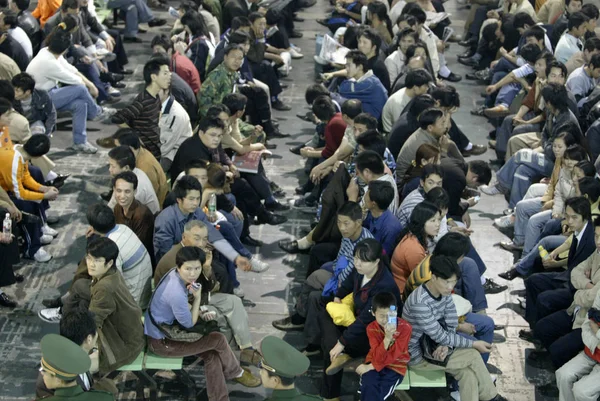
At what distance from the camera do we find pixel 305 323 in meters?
6.85

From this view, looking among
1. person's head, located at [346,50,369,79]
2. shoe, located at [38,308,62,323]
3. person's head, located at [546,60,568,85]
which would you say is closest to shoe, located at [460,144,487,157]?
person's head, located at [546,60,568,85]

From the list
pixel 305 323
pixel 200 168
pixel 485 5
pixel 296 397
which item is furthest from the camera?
pixel 485 5

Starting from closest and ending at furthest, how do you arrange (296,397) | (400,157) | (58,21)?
(296,397), (400,157), (58,21)

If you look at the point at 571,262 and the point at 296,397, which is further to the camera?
the point at 571,262

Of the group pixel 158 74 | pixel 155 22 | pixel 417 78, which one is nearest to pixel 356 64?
pixel 417 78

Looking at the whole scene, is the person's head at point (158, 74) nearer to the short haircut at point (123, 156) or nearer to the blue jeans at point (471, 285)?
the short haircut at point (123, 156)

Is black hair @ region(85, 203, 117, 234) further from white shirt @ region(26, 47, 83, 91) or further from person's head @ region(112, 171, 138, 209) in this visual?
white shirt @ region(26, 47, 83, 91)

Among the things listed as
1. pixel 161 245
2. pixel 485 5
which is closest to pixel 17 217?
pixel 161 245

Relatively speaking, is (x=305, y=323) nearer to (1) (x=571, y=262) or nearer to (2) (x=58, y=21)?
(1) (x=571, y=262)

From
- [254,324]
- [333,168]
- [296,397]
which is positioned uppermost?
[296,397]

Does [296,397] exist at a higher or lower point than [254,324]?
higher

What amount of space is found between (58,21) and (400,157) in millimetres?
4545

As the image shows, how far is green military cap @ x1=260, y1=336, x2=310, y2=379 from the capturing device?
5.32 meters

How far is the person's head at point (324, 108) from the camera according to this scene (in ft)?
28.3
